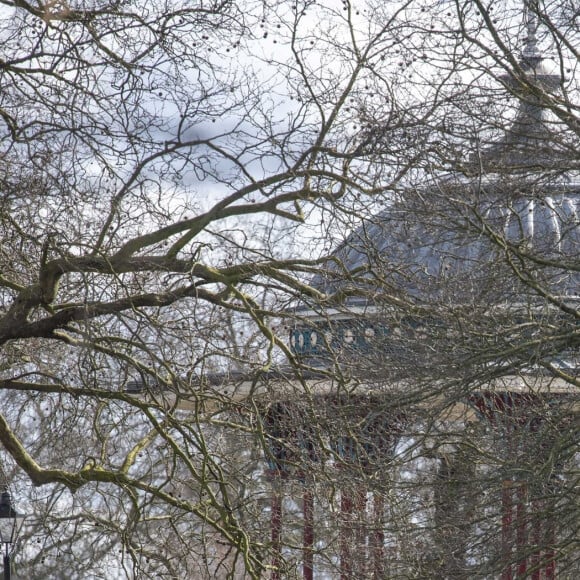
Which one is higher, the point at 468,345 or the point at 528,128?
the point at 528,128

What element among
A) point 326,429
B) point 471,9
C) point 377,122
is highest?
point 471,9

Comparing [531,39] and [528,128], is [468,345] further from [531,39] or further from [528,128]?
[531,39]

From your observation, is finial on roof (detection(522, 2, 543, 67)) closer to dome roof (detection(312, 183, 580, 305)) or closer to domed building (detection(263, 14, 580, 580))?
domed building (detection(263, 14, 580, 580))

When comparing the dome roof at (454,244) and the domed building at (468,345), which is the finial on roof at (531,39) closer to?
the domed building at (468,345)

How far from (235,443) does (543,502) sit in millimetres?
2604

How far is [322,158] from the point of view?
8250mm

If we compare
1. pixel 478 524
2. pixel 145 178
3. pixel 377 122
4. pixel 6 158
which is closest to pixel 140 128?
pixel 145 178

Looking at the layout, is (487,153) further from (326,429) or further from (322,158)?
(326,429)

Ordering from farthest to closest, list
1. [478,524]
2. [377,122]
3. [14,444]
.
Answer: [14,444], [478,524], [377,122]

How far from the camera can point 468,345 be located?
796 centimetres

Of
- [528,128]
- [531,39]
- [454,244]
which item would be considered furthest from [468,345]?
[531,39]

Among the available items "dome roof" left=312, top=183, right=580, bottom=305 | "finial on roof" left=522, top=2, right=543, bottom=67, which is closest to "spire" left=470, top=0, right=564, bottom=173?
"finial on roof" left=522, top=2, right=543, bottom=67

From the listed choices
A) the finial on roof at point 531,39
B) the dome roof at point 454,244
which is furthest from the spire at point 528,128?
the dome roof at point 454,244

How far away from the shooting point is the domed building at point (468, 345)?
785 centimetres
